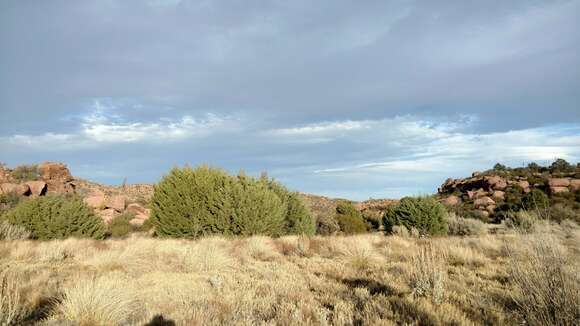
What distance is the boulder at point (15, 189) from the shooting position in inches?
1251

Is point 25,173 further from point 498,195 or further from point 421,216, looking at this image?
point 498,195

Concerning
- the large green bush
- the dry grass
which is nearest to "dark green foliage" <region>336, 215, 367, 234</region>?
the large green bush

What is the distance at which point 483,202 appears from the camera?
40781 millimetres

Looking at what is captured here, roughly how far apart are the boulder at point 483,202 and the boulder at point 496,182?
15.0ft

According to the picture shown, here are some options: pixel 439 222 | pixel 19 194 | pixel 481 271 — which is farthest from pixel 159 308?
pixel 19 194

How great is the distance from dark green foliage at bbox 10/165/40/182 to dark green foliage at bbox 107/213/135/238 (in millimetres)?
14828

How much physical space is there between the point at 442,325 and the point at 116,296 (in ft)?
14.7

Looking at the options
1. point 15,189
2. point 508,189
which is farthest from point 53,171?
point 508,189

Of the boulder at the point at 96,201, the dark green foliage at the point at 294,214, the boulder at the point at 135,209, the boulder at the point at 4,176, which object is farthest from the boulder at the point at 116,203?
the dark green foliage at the point at 294,214

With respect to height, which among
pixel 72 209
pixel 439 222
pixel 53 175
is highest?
pixel 53 175

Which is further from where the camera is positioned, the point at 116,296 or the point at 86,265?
the point at 86,265

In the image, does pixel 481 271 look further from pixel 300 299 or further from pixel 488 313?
pixel 300 299

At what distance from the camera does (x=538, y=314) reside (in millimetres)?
4473

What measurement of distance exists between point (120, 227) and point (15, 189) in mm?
13009
